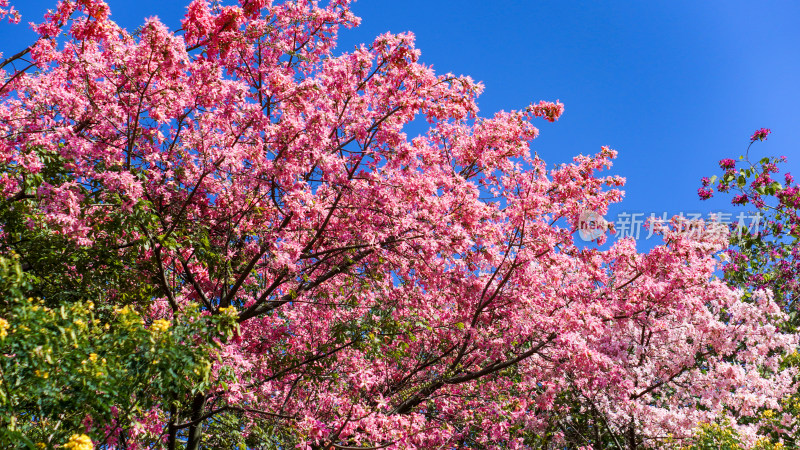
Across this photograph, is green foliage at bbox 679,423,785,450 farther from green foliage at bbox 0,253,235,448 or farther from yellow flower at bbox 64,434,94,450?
yellow flower at bbox 64,434,94,450

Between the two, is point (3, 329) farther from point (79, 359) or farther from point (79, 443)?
point (79, 443)

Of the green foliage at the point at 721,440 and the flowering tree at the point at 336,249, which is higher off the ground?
the flowering tree at the point at 336,249

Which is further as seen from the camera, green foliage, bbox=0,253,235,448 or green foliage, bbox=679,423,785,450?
green foliage, bbox=679,423,785,450

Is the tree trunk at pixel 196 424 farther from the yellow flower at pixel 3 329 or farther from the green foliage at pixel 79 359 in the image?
the yellow flower at pixel 3 329

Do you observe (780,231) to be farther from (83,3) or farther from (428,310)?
(83,3)

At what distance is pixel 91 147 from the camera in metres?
8.40

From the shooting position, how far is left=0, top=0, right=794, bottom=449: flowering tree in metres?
8.94

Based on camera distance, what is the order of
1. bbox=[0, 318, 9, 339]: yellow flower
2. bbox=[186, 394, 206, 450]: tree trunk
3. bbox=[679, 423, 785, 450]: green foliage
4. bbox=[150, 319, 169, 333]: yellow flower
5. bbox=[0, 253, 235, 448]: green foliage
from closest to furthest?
bbox=[0, 318, 9, 339]: yellow flower, bbox=[0, 253, 235, 448]: green foliage, bbox=[150, 319, 169, 333]: yellow flower, bbox=[679, 423, 785, 450]: green foliage, bbox=[186, 394, 206, 450]: tree trunk

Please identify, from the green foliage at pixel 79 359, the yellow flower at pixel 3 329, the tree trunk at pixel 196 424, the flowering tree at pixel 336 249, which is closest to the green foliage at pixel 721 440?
the flowering tree at pixel 336 249

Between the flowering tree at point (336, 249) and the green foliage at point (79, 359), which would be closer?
the green foliage at point (79, 359)

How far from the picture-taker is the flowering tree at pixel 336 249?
8938 mm

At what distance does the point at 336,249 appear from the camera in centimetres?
994

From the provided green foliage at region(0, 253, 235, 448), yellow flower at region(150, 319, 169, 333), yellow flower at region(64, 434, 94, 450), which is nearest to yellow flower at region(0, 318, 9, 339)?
green foliage at region(0, 253, 235, 448)

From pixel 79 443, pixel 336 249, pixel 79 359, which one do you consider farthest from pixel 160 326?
pixel 336 249
